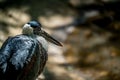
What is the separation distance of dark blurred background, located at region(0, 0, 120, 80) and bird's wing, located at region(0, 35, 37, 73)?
64.3 inches

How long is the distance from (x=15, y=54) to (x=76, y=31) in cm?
310

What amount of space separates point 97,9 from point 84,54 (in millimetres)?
1293

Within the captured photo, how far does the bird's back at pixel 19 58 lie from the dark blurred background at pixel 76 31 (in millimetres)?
1501

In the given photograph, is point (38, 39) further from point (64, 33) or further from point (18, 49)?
point (64, 33)

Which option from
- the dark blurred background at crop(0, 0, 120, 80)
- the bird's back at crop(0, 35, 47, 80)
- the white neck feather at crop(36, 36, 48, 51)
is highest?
the dark blurred background at crop(0, 0, 120, 80)

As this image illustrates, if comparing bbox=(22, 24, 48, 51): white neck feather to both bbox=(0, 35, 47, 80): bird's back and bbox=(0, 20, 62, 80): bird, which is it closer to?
bbox=(0, 20, 62, 80): bird

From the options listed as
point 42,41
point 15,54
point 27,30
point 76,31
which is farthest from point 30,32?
point 76,31

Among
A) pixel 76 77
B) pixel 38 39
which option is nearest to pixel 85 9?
pixel 76 77

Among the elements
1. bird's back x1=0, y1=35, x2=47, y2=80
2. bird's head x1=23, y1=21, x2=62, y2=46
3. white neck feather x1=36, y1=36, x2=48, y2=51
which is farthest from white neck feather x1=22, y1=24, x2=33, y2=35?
bird's back x1=0, y1=35, x2=47, y2=80

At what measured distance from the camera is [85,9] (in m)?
8.40

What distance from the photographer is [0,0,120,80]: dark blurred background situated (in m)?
7.00

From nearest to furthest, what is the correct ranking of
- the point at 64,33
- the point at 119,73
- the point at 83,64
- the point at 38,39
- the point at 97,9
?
the point at 38,39
the point at 119,73
the point at 83,64
the point at 64,33
the point at 97,9

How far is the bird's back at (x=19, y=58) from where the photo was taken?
4844mm

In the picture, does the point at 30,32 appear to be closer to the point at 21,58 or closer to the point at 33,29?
the point at 33,29
